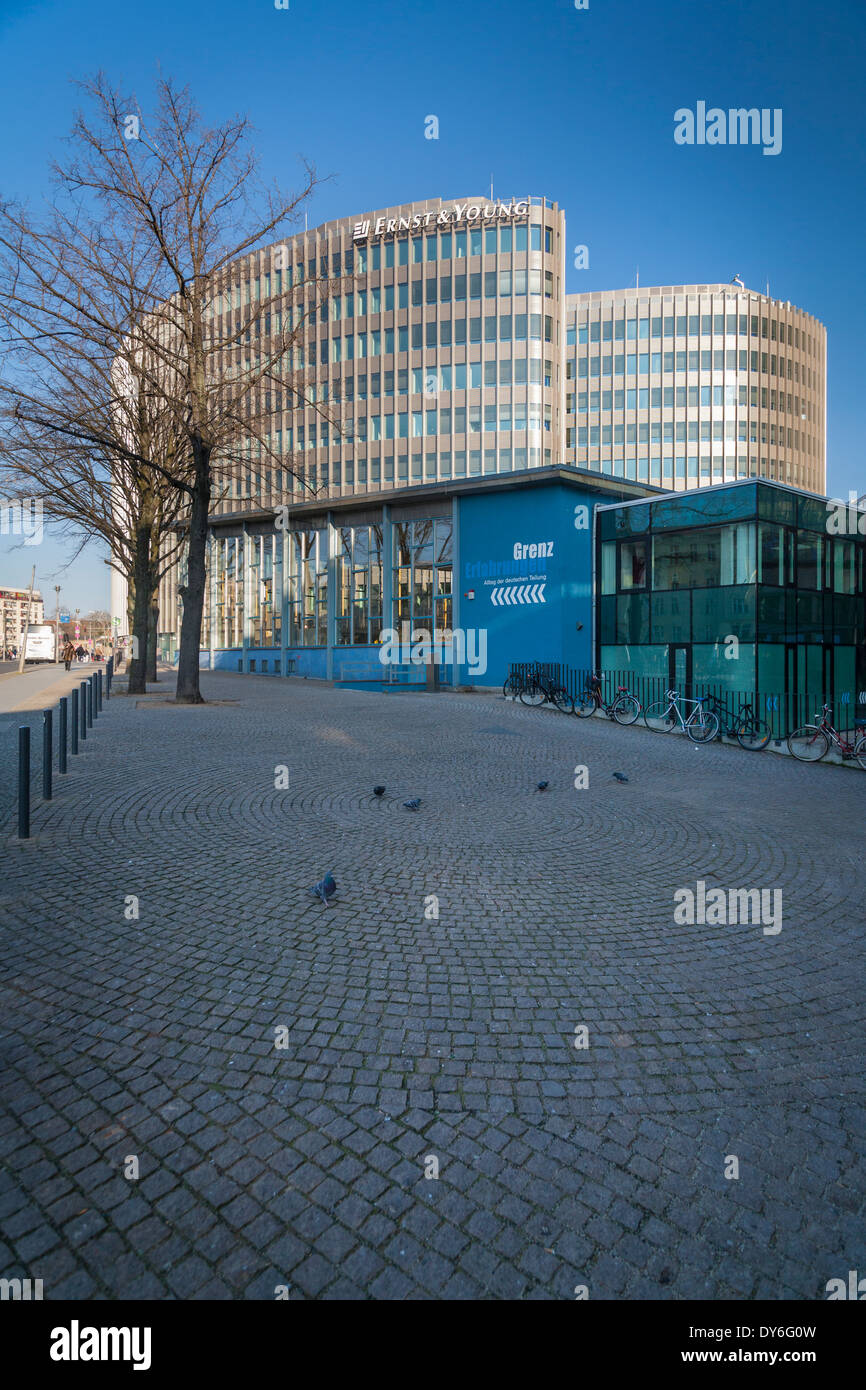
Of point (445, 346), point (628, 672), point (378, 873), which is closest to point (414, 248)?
point (445, 346)

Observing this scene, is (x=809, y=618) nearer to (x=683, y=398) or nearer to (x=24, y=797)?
(x=24, y=797)

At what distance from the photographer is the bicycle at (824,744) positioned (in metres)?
12.4

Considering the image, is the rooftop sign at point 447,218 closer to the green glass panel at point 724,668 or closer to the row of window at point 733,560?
the row of window at point 733,560

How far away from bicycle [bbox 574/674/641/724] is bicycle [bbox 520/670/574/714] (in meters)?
0.33

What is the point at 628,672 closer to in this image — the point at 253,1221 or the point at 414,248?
the point at 253,1221

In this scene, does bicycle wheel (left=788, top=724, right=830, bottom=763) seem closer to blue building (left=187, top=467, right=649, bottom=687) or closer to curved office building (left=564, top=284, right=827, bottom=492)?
blue building (left=187, top=467, right=649, bottom=687)

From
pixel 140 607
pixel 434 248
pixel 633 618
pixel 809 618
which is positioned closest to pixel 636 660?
pixel 633 618

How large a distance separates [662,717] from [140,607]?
15.5 meters

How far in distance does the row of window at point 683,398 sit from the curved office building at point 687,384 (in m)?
0.11

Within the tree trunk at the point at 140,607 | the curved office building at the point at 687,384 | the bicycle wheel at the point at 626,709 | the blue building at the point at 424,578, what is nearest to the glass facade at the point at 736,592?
the blue building at the point at 424,578

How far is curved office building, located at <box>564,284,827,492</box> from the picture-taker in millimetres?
75562

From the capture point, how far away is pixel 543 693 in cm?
2083

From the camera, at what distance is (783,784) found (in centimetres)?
1047
